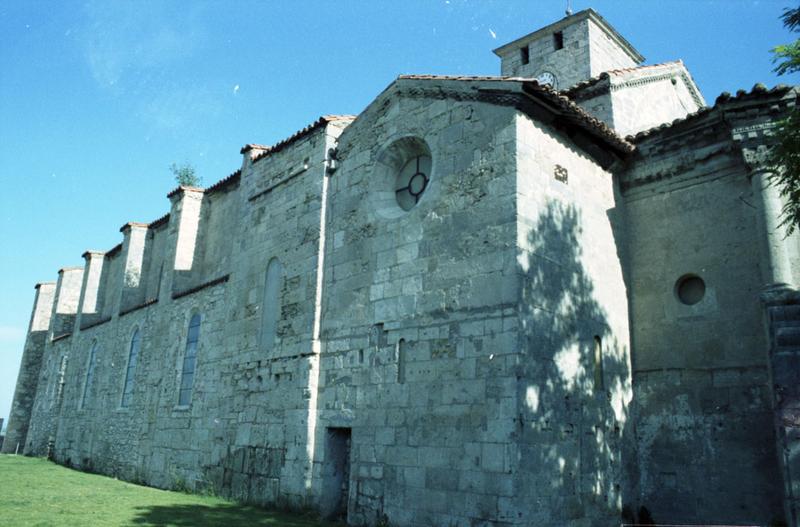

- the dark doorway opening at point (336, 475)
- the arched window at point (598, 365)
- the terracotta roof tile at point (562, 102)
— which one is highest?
the terracotta roof tile at point (562, 102)

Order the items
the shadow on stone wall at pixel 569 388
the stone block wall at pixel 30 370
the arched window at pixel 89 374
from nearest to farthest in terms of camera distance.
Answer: the shadow on stone wall at pixel 569 388
the arched window at pixel 89 374
the stone block wall at pixel 30 370

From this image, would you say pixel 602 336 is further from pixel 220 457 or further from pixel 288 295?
pixel 220 457

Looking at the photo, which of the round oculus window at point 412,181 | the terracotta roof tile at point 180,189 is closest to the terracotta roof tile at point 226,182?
the terracotta roof tile at point 180,189

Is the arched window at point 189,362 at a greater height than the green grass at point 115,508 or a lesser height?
greater

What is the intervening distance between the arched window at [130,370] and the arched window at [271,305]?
7.23 metres

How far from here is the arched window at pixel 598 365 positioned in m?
8.92

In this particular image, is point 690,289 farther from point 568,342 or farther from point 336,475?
point 336,475

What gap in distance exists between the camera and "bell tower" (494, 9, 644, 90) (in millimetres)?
17312

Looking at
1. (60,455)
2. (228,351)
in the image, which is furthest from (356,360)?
(60,455)

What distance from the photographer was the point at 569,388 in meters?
8.18

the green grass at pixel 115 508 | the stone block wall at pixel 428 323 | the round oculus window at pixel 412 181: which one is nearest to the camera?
the stone block wall at pixel 428 323

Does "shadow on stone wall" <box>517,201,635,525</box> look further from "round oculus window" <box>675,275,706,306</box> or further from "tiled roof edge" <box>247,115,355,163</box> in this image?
"tiled roof edge" <box>247,115,355,163</box>

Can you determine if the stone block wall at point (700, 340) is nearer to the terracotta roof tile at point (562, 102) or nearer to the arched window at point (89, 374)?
the terracotta roof tile at point (562, 102)

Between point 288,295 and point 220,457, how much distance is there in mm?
3514
